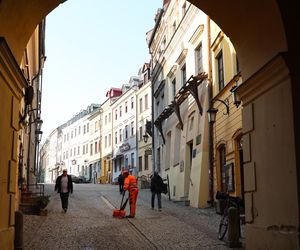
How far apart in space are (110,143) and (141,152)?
13.7m

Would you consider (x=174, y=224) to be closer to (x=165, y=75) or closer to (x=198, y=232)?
(x=198, y=232)

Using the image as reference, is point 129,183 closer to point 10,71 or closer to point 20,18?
point 10,71

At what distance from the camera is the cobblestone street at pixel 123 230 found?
1083 centimetres

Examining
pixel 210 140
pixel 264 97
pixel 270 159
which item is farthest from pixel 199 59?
pixel 270 159

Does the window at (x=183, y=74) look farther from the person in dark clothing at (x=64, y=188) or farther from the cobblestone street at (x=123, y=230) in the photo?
the person in dark clothing at (x=64, y=188)

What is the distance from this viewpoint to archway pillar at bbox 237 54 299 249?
7359mm

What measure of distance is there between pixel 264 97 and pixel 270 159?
3.57ft

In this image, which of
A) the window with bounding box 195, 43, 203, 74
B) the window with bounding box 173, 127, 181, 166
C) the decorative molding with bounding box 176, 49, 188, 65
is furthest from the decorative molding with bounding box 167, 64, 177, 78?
the window with bounding box 195, 43, 203, 74

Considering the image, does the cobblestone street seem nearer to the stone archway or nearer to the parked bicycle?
the parked bicycle

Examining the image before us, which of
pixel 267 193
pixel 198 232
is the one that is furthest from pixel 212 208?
pixel 267 193

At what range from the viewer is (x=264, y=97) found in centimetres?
845

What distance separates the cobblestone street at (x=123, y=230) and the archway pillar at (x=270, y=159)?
1956 millimetres

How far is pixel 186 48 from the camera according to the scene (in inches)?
962

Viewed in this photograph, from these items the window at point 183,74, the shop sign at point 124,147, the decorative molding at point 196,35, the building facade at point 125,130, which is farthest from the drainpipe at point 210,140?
the shop sign at point 124,147
